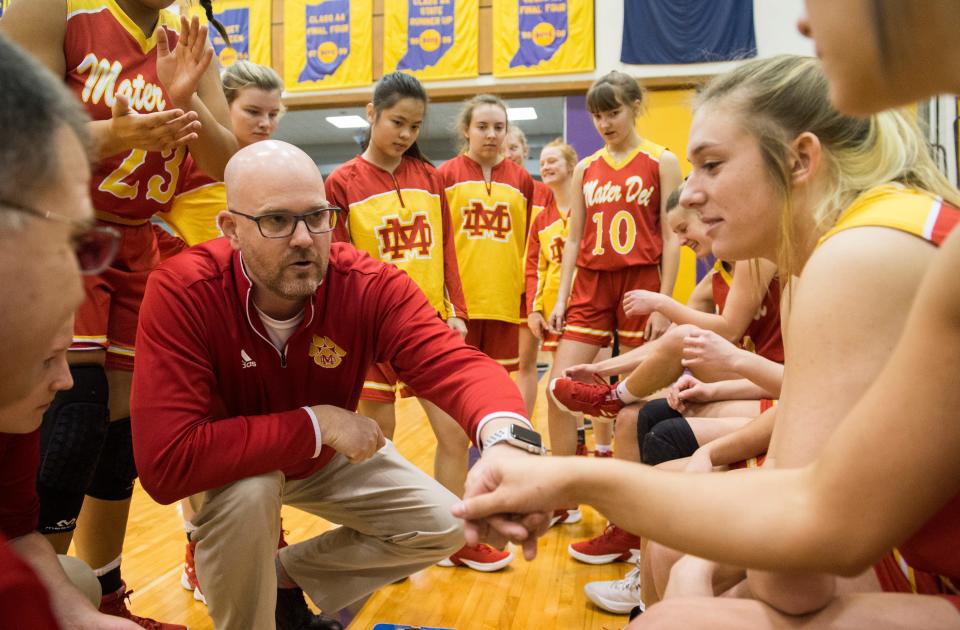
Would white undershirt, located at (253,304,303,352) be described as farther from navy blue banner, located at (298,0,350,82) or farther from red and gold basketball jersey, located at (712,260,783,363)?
navy blue banner, located at (298,0,350,82)

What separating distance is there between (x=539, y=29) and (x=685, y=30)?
63.9 inches

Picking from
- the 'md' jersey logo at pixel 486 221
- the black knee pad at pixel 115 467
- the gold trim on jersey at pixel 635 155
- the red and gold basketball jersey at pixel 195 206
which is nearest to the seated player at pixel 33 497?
the black knee pad at pixel 115 467

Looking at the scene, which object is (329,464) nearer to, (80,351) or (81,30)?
(80,351)

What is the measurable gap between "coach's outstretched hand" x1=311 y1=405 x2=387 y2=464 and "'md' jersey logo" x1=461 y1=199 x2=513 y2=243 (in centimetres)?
214

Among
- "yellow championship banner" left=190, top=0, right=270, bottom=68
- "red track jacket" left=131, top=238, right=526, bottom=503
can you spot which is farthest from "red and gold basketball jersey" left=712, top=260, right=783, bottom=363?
"yellow championship banner" left=190, top=0, right=270, bottom=68

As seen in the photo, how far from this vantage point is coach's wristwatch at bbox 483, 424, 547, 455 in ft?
5.29

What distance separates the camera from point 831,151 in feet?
4.37

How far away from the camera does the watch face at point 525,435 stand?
A: 5.33 feet

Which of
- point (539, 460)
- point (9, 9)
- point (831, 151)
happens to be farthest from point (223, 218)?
point (831, 151)

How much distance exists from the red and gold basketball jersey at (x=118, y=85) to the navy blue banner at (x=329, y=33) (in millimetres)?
7048

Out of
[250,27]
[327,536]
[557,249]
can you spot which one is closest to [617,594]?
[327,536]

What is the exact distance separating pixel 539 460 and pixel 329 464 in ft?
3.78

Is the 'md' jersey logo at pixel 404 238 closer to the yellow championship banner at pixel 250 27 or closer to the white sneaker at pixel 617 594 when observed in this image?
the white sneaker at pixel 617 594

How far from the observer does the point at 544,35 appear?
27.8 ft
